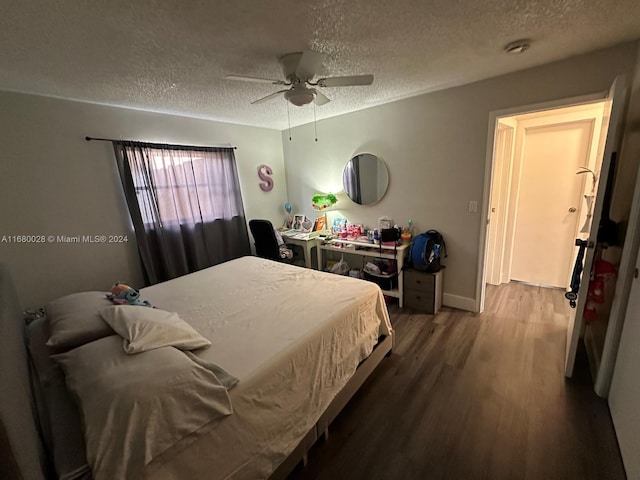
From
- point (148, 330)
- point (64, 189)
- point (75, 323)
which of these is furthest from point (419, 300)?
point (64, 189)

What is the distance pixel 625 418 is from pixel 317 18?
8.53ft

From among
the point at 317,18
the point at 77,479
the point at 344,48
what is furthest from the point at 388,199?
the point at 77,479

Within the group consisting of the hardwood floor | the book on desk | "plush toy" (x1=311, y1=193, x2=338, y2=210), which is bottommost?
the hardwood floor

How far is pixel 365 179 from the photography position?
11.2 feet

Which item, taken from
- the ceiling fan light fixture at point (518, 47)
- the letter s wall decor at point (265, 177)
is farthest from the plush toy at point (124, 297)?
the ceiling fan light fixture at point (518, 47)

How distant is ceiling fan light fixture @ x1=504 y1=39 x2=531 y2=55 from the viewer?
5.75 feet

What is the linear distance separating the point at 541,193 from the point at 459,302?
1.70 meters

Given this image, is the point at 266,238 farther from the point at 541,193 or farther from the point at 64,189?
the point at 541,193

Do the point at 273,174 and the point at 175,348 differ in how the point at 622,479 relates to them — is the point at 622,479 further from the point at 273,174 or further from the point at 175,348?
the point at 273,174

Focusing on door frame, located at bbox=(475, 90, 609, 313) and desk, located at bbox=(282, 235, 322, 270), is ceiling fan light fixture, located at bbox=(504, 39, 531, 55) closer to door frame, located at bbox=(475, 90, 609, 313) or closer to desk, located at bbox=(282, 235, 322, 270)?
door frame, located at bbox=(475, 90, 609, 313)

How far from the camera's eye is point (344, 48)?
A: 1749 mm

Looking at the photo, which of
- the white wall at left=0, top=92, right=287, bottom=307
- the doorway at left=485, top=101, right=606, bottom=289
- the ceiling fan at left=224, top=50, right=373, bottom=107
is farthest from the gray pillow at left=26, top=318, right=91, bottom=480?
the doorway at left=485, top=101, right=606, bottom=289

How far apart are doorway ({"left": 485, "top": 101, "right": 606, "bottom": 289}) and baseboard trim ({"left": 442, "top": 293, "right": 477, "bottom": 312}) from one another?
0.43 m

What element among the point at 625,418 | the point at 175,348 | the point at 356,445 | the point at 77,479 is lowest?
the point at 356,445
